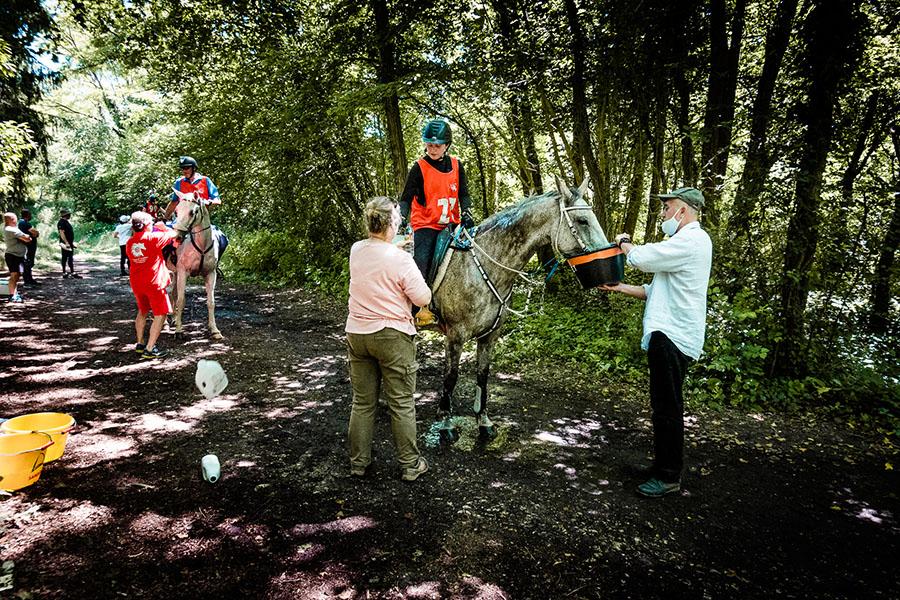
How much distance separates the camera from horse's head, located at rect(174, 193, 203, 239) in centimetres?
746

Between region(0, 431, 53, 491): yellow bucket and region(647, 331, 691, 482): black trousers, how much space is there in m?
4.53

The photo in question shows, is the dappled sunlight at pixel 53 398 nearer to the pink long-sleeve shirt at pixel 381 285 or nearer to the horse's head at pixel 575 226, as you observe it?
the pink long-sleeve shirt at pixel 381 285

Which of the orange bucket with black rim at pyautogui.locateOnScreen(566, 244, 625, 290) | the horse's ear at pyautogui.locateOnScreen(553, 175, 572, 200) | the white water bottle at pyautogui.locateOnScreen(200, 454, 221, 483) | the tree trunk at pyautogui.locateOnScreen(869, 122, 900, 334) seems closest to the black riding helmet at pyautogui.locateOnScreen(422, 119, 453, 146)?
the horse's ear at pyautogui.locateOnScreen(553, 175, 572, 200)

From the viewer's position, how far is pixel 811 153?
18.1 ft

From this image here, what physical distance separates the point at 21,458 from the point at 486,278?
12.6ft

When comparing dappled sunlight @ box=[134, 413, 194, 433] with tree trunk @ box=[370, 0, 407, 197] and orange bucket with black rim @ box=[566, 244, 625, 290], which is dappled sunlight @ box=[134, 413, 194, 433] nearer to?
orange bucket with black rim @ box=[566, 244, 625, 290]

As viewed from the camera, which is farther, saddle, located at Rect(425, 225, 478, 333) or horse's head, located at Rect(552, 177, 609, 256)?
saddle, located at Rect(425, 225, 478, 333)

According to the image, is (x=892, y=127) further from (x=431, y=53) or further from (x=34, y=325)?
(x=34, y=325)

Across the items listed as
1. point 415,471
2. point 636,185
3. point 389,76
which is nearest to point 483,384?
point 415,471

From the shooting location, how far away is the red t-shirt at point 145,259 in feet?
20.7

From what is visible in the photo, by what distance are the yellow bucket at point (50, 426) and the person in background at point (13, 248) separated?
9.45m

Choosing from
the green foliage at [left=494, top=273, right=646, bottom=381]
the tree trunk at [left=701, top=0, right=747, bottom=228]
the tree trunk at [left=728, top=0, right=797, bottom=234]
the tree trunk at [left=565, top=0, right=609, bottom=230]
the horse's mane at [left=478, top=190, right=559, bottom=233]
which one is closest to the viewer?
the horse's mane at [left=478, top=190, right=559, bottom=233]

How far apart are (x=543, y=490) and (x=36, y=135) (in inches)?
720

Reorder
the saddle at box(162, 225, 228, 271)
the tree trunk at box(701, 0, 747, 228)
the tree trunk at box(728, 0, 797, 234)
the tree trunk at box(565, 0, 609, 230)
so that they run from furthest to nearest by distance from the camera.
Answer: the saddle at box(162, 225, 228, 271), the tree trunk at box(565, 0, 609, 230), the tree trunk at box(701, 0, 747, 228), the tree trunk at box(728, 0, 797, 234)
